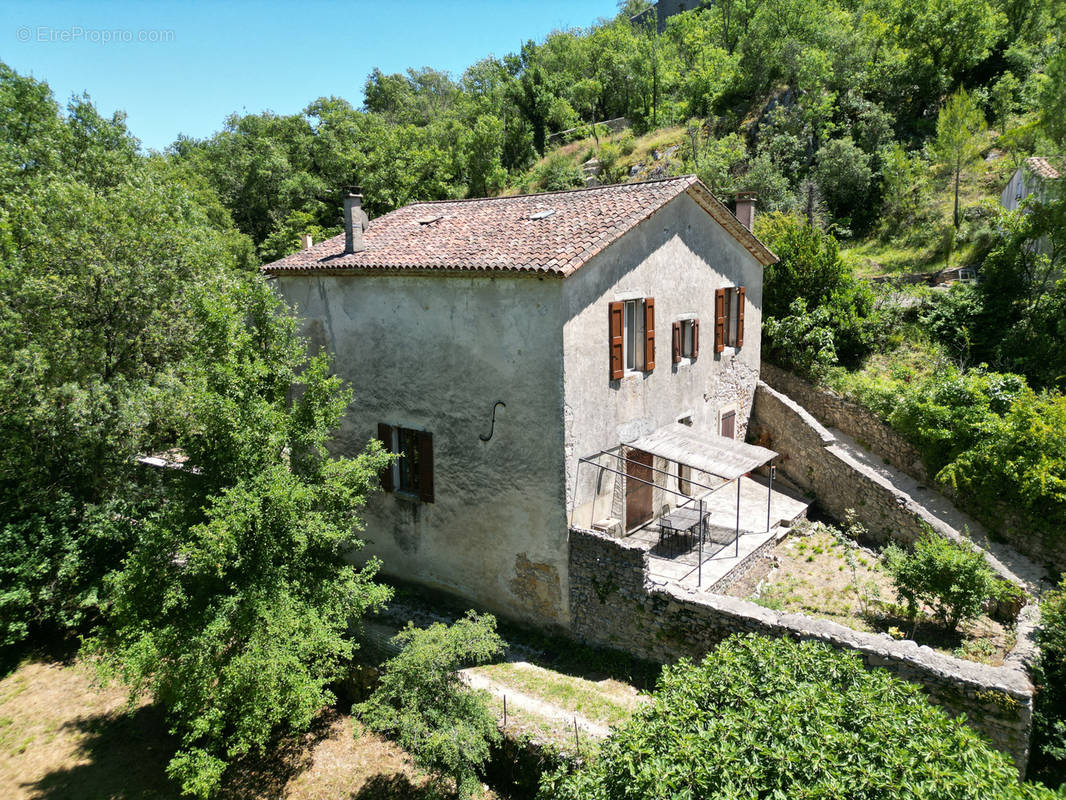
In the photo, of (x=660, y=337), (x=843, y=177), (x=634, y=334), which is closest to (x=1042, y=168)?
(x=843, y=177)

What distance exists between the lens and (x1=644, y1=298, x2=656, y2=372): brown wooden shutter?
502 inches

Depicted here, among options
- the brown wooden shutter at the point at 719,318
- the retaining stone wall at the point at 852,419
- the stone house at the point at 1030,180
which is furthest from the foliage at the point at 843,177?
the brown wooden shutter at the point at 719,318

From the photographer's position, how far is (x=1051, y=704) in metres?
7.83

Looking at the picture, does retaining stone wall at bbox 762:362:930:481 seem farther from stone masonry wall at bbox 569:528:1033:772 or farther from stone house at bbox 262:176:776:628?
A: stone masonry wall at bbox 569:528:1033:772

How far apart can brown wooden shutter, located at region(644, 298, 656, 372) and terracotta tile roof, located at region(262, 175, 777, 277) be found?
1.89 meters

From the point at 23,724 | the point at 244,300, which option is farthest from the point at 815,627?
the point at 23,724

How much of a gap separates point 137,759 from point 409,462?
285 inches

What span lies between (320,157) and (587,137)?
2347cm

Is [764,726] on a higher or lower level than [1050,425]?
lower

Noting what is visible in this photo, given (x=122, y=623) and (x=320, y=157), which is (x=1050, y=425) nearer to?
(x=122, y=623)

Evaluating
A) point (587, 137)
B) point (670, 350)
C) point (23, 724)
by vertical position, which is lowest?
point (23, 724)

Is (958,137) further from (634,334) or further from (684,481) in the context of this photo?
(634,334)

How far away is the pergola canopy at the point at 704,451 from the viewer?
11766mm

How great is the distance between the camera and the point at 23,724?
38.9 ft
